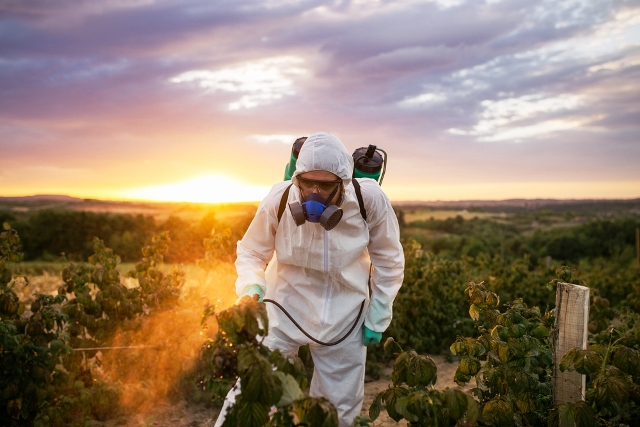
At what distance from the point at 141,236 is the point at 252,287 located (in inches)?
714

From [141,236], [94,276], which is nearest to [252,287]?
[94,276]

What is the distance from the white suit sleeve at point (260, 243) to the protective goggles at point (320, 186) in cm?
29

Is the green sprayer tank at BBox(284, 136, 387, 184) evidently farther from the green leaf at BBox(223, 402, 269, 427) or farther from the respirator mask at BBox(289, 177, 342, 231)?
the green leaf at BBox(223, 402, 269, 427)

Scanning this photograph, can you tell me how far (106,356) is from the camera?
417 cm

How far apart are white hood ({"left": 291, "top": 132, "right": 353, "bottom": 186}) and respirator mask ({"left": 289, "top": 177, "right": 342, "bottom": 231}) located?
58 mm

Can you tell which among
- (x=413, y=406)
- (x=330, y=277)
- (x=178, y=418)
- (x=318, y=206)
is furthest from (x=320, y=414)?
(x=178, y=418)

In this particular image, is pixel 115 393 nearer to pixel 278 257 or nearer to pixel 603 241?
pixel 278 257

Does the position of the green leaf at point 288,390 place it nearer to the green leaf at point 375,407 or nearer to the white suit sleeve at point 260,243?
the green leaf at point 375,407

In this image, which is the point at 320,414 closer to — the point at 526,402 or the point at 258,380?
the point at 258,380

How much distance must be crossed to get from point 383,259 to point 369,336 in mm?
439

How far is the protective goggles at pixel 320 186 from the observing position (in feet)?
7.78

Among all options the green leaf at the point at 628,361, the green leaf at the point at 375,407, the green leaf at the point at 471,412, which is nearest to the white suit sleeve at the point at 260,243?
the green leaf at the point at 375,407

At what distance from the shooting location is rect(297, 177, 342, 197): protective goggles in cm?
237

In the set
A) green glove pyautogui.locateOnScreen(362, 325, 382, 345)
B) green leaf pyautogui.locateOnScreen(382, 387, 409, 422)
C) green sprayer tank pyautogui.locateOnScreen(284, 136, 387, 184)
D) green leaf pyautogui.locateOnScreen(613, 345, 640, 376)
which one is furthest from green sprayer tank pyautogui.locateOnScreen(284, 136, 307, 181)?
green leaf pyautogui.locateOnScreen(613, 345, 640, 376)
